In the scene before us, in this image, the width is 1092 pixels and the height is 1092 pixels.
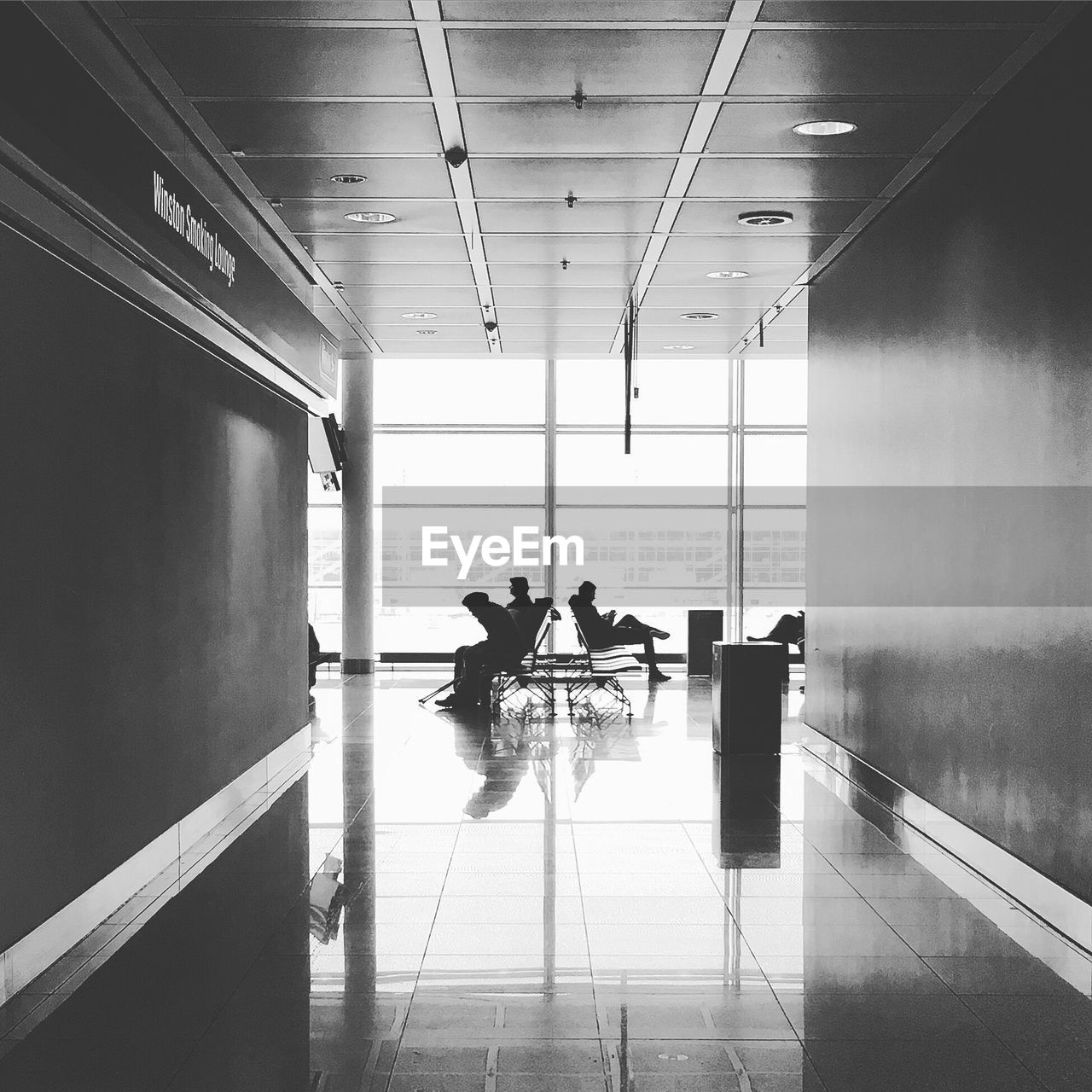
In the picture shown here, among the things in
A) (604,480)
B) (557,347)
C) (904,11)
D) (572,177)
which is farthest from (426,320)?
(904,11)

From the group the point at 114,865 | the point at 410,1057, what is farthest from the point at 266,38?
the point at 410,1057

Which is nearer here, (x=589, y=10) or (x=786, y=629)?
(x=589, y=10)

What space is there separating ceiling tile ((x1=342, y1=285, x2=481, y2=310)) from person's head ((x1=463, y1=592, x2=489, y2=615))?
2.79 m

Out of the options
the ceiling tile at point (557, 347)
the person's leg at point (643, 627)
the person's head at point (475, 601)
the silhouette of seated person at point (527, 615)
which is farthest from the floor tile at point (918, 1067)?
the person's leg at point (643, 627)

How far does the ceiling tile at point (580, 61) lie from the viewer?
4.70m

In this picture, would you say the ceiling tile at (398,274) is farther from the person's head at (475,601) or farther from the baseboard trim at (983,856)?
the baseboard trim at (983,856)

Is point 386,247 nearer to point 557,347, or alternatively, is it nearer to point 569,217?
point 569,217

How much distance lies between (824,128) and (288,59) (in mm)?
2475

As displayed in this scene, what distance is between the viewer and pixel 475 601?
1199 centimetres

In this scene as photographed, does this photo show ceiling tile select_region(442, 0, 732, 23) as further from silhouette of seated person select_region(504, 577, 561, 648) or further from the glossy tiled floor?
silhouette of seated person select_region(504, 577, 561, 648)

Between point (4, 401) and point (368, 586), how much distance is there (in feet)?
35.3

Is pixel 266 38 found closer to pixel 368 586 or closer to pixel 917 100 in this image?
pixel 917 100

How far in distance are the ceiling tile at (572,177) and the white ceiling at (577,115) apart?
0.06ft

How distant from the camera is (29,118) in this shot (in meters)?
3.96
